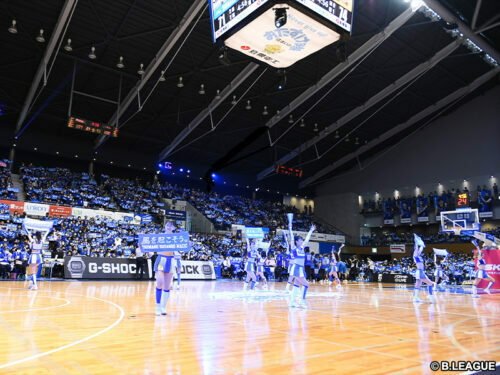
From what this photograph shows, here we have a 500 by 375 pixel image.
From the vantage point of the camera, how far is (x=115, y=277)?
67.3ft

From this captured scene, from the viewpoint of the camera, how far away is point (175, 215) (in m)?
32.8

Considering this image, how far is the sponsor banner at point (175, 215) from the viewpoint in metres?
32.4

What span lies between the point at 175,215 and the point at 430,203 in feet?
89.0

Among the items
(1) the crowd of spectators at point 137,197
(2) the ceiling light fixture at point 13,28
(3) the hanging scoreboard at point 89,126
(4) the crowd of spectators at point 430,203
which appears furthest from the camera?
(4) the crowd of spectators at point 430,203

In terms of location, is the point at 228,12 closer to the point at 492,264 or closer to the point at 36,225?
the point at 36,225

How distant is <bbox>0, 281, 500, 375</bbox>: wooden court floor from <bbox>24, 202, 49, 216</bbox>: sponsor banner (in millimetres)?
18975

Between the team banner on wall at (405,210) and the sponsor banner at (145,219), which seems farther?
the team banner on wall at (405,210)

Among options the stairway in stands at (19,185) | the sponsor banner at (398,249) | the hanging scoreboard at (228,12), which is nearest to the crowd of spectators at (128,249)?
the stairway in stands at (19,185)

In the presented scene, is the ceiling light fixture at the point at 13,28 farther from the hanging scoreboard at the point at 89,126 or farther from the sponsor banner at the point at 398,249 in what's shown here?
the sponsor banner at the point at 398,249

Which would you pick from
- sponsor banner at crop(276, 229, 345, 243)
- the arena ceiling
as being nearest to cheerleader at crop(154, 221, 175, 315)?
the arena ceiling

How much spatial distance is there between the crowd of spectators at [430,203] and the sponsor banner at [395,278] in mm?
15579

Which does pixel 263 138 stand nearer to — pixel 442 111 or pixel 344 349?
pixel 442 111

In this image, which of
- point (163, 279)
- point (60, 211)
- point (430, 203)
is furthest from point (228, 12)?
point (430, 203)

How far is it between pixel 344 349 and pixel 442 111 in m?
37.8
